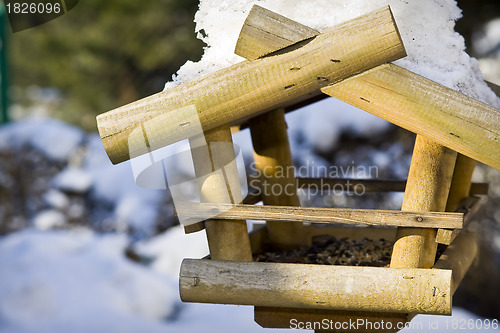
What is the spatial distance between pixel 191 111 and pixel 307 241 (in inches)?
35.4

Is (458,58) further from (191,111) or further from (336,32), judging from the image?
(191,111)

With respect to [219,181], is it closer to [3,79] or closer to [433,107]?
[433,107]

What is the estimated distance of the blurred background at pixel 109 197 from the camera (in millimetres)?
3975

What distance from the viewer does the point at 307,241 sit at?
2072mm

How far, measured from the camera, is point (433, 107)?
1.29 m

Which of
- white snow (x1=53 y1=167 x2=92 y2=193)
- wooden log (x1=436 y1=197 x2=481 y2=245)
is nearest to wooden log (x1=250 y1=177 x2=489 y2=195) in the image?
wooden log (x1=436 y1=197 x2=481 y2=245)

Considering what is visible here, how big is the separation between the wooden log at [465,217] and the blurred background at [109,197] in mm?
1898

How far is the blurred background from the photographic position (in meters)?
3.97

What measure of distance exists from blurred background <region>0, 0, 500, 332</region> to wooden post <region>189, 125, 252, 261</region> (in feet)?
8.12

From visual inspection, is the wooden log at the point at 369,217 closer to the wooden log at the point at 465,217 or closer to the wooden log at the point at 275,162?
the wooden log at the point at 465,217

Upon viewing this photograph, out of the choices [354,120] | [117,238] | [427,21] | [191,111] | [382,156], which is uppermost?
[427,21]

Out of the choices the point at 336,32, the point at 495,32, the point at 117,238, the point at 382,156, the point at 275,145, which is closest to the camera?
the point at 336,32

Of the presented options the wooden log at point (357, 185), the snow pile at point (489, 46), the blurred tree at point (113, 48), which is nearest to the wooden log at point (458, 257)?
the wooden log at point (357, 185)

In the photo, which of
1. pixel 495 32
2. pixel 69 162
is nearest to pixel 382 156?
pixel 495 32
